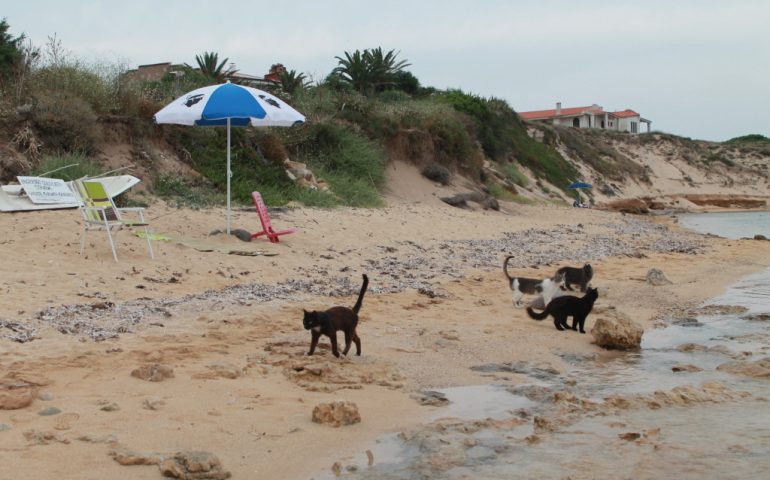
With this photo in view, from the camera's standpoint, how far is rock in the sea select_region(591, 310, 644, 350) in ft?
25.9

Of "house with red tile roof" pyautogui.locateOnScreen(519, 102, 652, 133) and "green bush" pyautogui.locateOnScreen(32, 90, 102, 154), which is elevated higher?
"house with red tile roof" pyautogui.locateOnScreen(519, 102, 652, 133)

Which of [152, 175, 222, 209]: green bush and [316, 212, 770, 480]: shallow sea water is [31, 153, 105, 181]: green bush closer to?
[152, 175, 222, 209]: green bush

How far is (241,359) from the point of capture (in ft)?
20.8

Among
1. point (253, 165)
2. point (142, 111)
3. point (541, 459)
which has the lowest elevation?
point (541, 459)

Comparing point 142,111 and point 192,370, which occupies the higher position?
point 142,111

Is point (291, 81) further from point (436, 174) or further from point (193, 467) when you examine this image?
point (193, 467)

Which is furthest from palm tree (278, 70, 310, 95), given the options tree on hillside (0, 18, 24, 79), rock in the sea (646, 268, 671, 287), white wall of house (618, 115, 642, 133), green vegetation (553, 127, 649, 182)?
white wall of house (618, 115, 642, 133)

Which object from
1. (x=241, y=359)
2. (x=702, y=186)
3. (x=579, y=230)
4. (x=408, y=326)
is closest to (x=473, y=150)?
(x=579, y=230)

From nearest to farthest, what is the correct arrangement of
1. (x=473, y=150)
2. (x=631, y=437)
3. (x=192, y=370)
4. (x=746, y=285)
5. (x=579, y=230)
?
(x=631, y=437) → (x=192, y=370) → (x=746, y=285) → (x=579, y=230) → (x=473, y=150)

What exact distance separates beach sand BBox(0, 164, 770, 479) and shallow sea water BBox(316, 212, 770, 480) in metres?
0.33

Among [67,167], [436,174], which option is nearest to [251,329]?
[67,167]

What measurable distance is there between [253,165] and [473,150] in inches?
469

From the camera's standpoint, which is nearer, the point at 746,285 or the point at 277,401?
the point at 277,401

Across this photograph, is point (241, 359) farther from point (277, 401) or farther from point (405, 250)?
point (405, 250)
